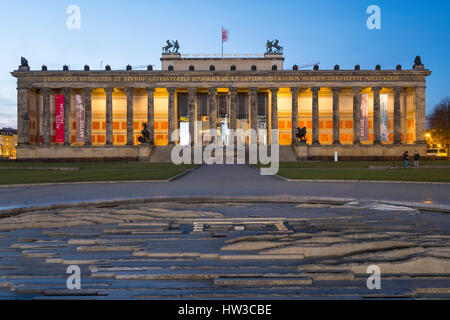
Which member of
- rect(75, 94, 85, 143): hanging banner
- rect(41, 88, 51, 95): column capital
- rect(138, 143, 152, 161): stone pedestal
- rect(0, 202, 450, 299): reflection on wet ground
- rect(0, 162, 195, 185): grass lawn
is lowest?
rect(0, 202, 450, 299): reflection on wet ground

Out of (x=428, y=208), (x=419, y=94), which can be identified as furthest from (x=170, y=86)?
(x=428, y=208)

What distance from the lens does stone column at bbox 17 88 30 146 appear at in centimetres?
5991

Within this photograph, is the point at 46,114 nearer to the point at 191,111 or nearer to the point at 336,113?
the point at 191,111

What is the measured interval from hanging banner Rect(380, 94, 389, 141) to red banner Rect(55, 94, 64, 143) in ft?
161

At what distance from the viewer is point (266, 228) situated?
7.00 metres

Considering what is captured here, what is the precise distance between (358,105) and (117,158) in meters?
39.0

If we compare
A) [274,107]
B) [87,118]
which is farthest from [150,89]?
[274,107]

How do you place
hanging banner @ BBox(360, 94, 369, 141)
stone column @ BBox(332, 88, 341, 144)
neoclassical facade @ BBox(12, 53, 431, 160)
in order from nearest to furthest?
hanging banner @ BBox(360, 94, 369, 141)
neoclassical facade @ BBox(12, 53, 431, 160)
stone column @ BBox(332, 88, 341, 144)

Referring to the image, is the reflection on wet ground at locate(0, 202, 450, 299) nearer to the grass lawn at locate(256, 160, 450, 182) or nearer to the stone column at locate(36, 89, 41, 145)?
the grass lawn at locate(256, 160, 450, 182)

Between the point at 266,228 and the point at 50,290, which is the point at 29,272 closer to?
the point at 50,290

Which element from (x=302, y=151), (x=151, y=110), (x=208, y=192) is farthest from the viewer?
(x=151, y=110)

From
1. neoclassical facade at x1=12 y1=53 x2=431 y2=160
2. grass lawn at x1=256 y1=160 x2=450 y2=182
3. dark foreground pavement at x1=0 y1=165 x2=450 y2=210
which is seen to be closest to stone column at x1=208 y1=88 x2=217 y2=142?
neoclassical facade at x1=12 y1=53 x2=431 y2=160

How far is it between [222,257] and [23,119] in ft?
211

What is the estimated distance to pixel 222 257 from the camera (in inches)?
197
